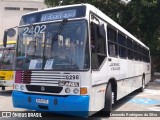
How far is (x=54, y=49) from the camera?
277 inches

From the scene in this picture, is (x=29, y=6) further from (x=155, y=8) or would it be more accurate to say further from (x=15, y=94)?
(x=15, y=94)

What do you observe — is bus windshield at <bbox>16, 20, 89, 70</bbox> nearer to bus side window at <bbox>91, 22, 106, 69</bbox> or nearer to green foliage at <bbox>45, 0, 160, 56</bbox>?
bus side window at <bbox>91, 22, 106, 69</bbox>

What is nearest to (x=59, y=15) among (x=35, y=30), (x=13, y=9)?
(x=35, y=30)

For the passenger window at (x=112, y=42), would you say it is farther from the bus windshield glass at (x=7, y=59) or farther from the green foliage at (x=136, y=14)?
the green foliage at (x=136, y=14)

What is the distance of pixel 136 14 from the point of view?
23984mm

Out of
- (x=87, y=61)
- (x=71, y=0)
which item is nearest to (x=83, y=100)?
(x=87, y=61)

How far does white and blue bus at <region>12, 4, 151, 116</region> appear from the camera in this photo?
666 centimetres

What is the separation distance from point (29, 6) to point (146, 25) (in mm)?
46785

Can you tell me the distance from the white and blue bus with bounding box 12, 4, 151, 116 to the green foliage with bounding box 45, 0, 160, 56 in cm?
1612

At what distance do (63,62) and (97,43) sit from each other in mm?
991

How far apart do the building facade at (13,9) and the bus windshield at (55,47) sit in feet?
195

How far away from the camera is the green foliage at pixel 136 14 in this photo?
2334 centimetres

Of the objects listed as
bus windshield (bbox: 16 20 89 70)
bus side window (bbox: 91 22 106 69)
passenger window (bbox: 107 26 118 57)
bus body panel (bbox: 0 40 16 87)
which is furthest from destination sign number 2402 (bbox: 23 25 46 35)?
bus body panel (bbox: 0 40 16 87)

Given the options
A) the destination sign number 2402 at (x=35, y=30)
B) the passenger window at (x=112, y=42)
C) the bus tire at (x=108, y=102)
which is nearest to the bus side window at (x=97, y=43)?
the passenger window at (x=112, y=42)
